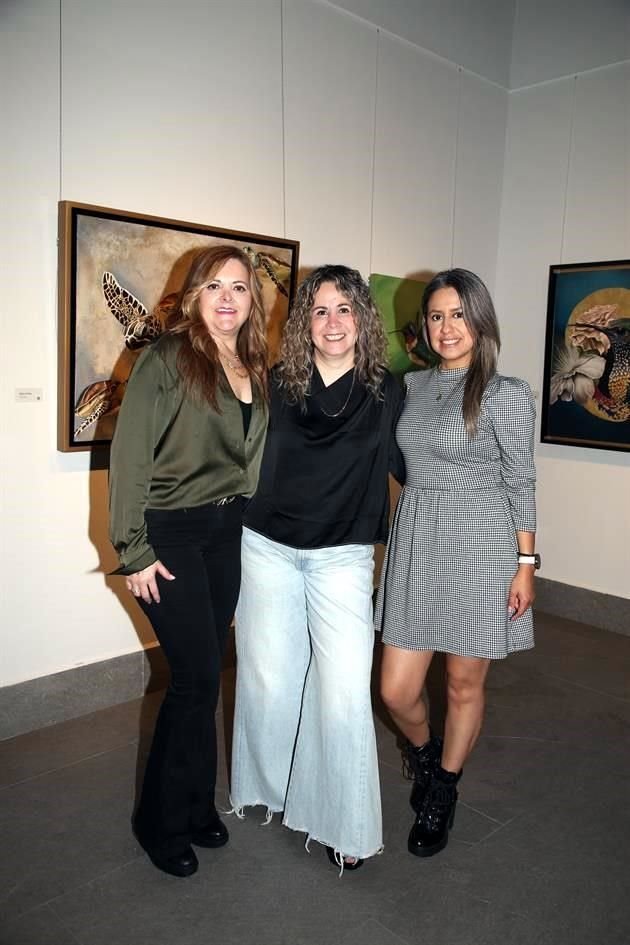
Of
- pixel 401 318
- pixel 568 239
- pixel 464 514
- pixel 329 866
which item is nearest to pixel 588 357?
pixel 568 239

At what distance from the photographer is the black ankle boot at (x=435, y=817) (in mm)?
2641

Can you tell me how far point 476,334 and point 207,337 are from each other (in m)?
0.86

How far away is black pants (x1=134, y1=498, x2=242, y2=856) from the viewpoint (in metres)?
2.33

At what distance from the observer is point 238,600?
104 inches

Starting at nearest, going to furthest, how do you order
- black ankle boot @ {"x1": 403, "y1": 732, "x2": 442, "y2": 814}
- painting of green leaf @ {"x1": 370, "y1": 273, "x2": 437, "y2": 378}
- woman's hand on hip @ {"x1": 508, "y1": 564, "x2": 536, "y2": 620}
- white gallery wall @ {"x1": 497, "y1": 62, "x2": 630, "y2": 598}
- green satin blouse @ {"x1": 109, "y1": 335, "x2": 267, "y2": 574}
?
1. green satin blouse @ {"x1": 109, "y1": 335, "x2": 267, "y2": 574}
2. woman's hand on hip @ {"x1": 508, "y1": 564, "x2": 536, "y2": 620}
3. black ankle boot @ {"x1": 403, "y1": 732, "x2": 442, "y2": 814}
4. painting of green leaf @ {"x1": 370, "y1": 273, "x2": 437, "y2": 378}
5. white gallery wall @ {"x1": 497, "y1": 62, "x2": 630, "y2": 598}

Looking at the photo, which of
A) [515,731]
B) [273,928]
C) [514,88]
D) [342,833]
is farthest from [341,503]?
[514,88]

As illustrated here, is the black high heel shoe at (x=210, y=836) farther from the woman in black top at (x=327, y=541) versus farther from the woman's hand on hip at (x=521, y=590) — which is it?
the woman's hand on hip at (x=521, y=590)

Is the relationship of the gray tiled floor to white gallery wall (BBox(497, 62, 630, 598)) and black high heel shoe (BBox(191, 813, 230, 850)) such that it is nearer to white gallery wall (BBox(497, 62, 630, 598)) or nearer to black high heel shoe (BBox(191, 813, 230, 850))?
black high heel shoe (BBox(191, 813, 230, 850))

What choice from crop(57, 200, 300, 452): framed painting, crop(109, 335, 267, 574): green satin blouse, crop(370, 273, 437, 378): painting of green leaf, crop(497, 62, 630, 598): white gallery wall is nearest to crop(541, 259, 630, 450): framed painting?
crop(497, 62, 630, 598): white gallery wall

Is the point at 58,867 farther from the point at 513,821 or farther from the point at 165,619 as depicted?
the point at 513,821

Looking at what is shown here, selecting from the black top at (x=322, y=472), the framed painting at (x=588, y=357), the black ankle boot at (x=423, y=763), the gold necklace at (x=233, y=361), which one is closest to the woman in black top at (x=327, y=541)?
the black top at (x=322, y=472)

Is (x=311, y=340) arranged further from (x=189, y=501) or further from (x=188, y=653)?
(x=188, y=653)

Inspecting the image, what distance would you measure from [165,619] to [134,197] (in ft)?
6.71

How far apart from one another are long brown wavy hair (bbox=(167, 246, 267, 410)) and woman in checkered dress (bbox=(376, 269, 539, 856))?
1.82 feet
